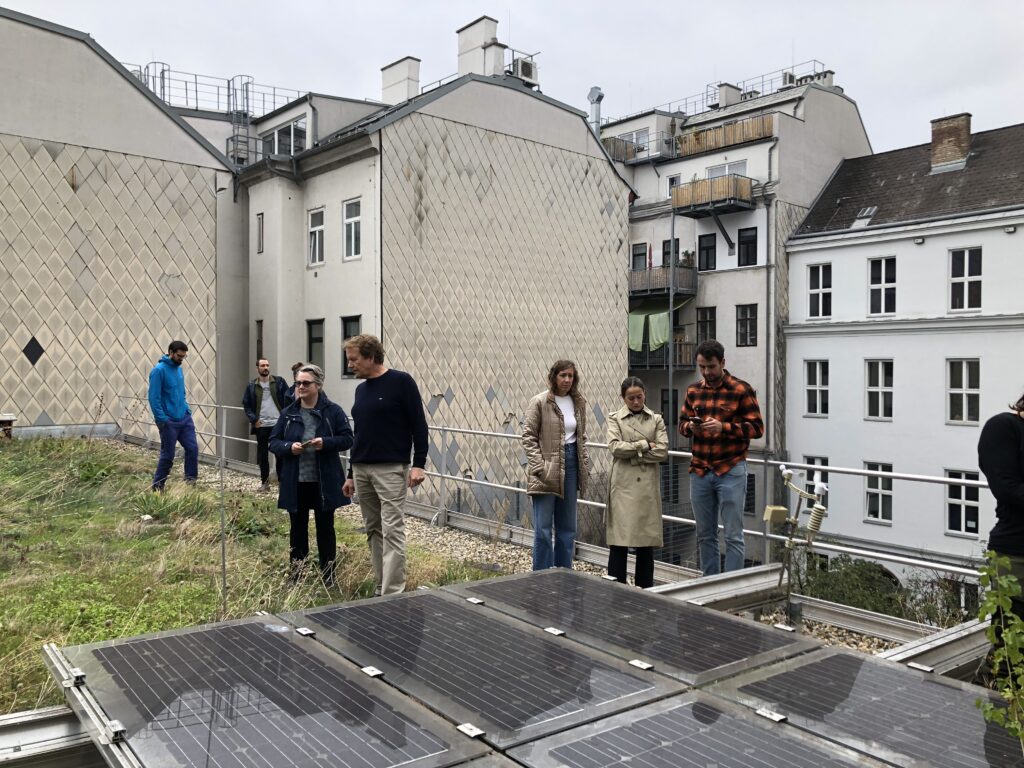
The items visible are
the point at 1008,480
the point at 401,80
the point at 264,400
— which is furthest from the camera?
the point at 401,80

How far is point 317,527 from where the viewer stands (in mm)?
7043

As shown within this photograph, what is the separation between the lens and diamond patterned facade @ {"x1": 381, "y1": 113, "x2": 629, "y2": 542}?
885 inches

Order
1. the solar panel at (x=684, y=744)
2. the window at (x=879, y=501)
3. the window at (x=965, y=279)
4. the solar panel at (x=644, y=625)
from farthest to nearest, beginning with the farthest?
the window at (x=965, y=279) → the window at (x=879, y=501) → the solar panel at (x=644, y=625) → the solar panel at (x=684, y=744)

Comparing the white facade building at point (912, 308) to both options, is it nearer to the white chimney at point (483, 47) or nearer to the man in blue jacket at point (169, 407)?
the white chimney at point (483, 47)

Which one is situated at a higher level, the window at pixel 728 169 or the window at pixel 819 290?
the window at pixel 728 169

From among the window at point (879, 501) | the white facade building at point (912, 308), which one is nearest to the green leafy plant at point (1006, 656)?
the window at point (879, 501)

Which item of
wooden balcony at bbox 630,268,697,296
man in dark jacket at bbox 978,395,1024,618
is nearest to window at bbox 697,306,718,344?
wooden balcony at bbox 630,268,697,296

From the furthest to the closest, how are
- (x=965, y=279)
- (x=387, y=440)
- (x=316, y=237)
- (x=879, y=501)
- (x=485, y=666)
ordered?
(x=965, y=279)
(x=316, y=237)
(x=879, y=501)
(x=387, y=440)
(x=485, y=666)

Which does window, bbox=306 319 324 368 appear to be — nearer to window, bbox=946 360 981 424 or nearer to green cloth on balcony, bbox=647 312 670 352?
green cloth on balcony, bbox=647 312 670 352

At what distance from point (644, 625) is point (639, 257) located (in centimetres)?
3761

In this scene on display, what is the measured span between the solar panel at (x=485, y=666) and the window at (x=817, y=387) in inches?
1250

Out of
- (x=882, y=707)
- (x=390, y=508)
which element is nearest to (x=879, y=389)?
(x=390, y=508)

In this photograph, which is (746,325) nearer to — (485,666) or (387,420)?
(387,420)

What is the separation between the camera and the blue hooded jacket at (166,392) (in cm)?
1089
